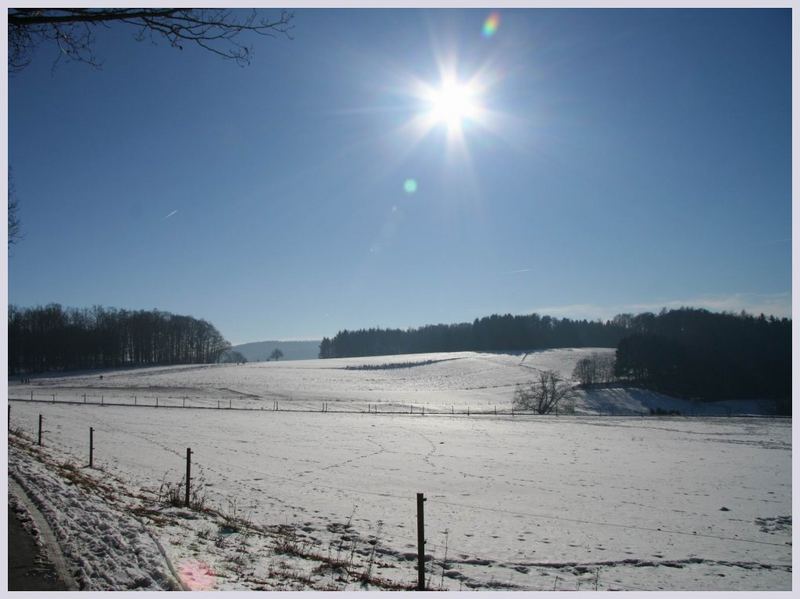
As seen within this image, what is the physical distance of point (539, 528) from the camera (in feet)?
38.8

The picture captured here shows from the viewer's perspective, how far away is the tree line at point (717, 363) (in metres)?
87.1

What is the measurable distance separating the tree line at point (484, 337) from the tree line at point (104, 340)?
44.7 metres

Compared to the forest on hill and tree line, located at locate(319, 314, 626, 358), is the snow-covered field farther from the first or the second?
tree line, located at locate(319, 314, 626, 358)

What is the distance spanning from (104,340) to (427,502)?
114 metres

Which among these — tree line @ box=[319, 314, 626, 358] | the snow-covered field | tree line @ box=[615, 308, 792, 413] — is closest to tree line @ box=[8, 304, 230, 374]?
tree line @ box=[319, 314, 626, 358]

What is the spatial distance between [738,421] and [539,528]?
45.8 m

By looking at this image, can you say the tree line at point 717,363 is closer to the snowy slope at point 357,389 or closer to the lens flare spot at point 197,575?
the snowy slope at point 357,389

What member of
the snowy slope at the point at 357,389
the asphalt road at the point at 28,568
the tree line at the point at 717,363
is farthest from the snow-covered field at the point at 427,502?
the tree line at the point at 717,363

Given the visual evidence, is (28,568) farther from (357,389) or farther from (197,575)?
(357,389)

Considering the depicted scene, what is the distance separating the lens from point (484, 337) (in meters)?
138

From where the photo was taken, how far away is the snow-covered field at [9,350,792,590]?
801 centimetres

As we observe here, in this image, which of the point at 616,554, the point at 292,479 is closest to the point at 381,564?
the point at 616,554

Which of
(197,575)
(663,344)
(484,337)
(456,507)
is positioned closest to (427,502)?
(456,507)

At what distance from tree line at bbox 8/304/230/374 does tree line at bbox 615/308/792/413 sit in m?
100
